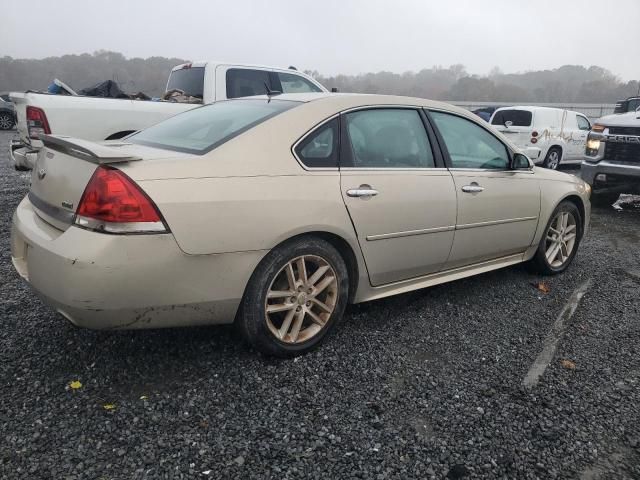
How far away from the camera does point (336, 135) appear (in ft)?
9.36

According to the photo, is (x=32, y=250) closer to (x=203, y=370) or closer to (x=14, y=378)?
(x=14, y=378)

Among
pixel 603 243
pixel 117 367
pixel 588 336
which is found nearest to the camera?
pixel 117 367

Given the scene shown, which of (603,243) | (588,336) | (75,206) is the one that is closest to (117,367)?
(75,206)

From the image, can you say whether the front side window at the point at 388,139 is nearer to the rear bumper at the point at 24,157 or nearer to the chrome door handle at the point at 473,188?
the chrome door handle at the point at 473,188

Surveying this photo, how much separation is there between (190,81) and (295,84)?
1543mm

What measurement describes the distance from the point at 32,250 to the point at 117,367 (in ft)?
2.35

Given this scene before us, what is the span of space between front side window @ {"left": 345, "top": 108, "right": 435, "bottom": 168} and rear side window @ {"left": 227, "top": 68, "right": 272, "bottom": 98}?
4050mm

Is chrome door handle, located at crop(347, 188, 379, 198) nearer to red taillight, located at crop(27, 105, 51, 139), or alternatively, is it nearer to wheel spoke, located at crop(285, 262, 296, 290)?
wheel spoke, located at crop(285, 262, 296, 290)

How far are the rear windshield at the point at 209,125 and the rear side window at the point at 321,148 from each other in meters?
0.25

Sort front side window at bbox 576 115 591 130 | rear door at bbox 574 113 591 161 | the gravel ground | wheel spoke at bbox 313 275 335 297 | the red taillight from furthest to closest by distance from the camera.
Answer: front side window at bbox 576 115 591 130 < rear door at bbox 574 113 591 161 < the red taillight < wheel spoke at bbox 313 275 335 297 < the gravel ground

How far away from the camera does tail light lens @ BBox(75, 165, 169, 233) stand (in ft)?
6.93

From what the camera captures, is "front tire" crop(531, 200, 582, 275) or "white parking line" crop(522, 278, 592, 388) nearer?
"white parking line" crop(522, 278, 592, 388)

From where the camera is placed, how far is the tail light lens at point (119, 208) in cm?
211

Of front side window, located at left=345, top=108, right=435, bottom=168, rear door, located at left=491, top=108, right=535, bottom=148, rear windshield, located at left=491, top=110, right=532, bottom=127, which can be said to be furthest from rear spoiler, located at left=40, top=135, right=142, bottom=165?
rear windshield, located at left=491, top=110, right=532, bottom=127
